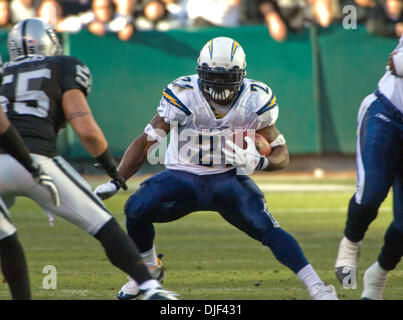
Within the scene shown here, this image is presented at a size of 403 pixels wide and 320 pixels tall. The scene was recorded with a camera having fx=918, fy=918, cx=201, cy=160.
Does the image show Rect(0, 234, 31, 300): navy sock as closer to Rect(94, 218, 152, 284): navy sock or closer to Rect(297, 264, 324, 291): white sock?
Rect(94, 218, 152, 284): navy sock

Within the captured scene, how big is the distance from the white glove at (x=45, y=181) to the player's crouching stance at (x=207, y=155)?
703mm

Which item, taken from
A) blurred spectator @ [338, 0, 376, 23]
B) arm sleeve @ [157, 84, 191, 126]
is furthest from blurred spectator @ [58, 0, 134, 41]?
arm sleeve @ [157, 84, 191, 126]

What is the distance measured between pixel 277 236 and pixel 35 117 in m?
1.33

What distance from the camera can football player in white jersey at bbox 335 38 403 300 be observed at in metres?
4.68

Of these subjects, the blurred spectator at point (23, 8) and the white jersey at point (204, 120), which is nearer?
the white jersey at point (204, 120)

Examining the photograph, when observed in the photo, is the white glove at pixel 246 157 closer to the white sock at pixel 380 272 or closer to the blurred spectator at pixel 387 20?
the white sock at pixel 380 272

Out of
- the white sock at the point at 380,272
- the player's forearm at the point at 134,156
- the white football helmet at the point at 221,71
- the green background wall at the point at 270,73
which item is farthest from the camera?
the green background wall at the point at 270,73

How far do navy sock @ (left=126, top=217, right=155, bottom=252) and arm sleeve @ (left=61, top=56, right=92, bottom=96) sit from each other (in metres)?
0.89

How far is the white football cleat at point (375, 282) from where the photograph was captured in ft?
16.1

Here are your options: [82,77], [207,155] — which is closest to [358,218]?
[207,155]

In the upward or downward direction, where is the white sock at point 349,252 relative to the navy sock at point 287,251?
Answer: downward

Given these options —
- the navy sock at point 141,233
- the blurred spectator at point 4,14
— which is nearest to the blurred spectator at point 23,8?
the blurred spectator at point 4,14
